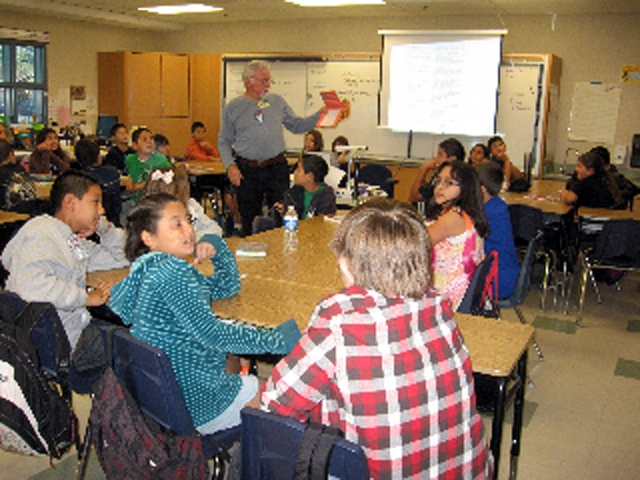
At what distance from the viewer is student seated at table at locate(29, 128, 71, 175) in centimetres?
676

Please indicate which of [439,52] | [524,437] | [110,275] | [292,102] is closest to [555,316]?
[524,437]

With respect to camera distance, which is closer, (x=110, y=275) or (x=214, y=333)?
(x=214, y=333)

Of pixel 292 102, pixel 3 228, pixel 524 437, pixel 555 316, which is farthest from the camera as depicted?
pixel 292 102

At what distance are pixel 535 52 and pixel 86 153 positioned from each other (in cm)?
590

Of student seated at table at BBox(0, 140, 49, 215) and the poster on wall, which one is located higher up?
the poster on wall

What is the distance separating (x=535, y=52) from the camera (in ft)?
28.3

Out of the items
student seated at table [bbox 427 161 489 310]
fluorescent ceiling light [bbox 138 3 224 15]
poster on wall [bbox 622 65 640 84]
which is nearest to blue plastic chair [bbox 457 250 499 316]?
student seated at table [bbox 427 161 489 310]

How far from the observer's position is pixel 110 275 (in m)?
2.86

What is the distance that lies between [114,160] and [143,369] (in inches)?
234

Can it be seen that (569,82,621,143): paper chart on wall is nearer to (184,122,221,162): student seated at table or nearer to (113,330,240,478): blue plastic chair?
(184,122,221,162): student seated at table

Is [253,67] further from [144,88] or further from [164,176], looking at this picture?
[144,88]

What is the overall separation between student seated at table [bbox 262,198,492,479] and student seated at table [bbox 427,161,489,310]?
1744 mm

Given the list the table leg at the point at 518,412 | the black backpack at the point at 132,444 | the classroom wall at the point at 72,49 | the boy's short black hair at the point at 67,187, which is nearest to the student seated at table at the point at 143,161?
the boy's short black hair at the point at 67,187

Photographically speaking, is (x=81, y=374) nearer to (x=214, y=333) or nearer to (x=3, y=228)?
(x=214, y=333)
